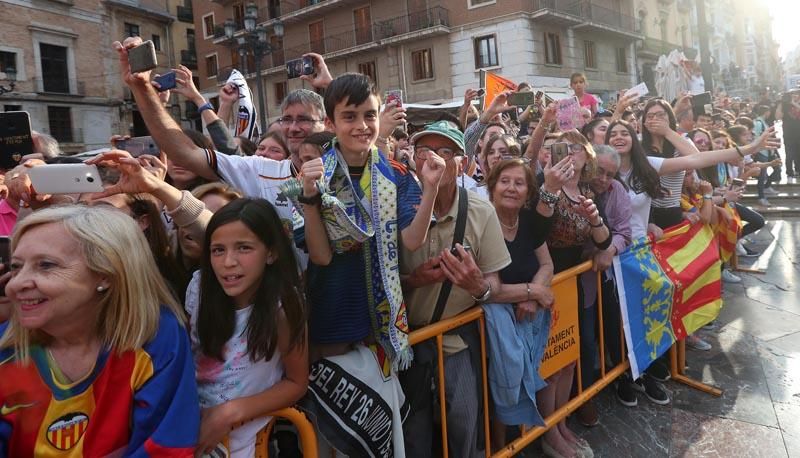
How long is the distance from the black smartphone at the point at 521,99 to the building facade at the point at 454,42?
15.8 metres

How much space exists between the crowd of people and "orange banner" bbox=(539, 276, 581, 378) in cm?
13

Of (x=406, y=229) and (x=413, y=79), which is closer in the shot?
(x=406, y=229)

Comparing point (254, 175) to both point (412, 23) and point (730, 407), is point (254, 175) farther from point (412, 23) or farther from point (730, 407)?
point (412, 23)

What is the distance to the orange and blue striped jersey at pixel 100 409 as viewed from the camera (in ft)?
4.79

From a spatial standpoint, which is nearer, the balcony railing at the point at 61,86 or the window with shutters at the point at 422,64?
the window with shutters at the point at 422,64

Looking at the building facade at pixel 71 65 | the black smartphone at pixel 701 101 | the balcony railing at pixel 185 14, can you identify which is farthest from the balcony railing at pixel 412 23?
the black smartphone at pixel 701 101

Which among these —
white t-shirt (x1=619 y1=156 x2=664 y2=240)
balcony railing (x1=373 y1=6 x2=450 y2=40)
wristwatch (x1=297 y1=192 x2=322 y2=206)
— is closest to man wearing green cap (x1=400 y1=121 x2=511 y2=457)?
wristwatch (x1=297 y1=192 x2=322 y2=206)

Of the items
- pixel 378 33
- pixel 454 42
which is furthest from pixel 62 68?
pixel 454 42

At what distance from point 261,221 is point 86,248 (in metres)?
0.56

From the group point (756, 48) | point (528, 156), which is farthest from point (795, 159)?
point (756, 48)

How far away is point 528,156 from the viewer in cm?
432

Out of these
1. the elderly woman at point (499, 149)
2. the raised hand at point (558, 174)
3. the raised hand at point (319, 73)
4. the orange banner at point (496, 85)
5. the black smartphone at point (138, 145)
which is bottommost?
the raised hand at point (558, 174)

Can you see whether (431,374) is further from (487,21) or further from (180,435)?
(487,21)

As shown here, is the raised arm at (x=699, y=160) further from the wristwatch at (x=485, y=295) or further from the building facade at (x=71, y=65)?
the building facade at (x=71, y=65)
